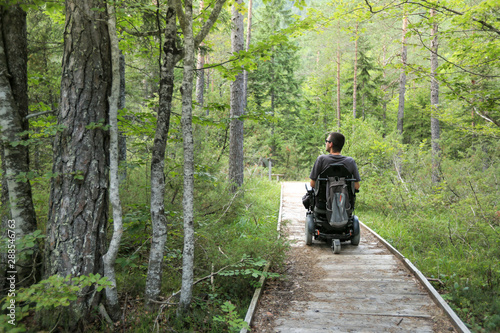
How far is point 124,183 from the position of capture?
6.33 metres

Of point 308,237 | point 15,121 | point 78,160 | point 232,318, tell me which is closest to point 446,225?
point 308,237

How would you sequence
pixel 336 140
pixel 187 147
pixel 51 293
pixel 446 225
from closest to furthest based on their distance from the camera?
pixel 51 293 < pixel 187 147 < pixel 336 140 < pixel 446 225

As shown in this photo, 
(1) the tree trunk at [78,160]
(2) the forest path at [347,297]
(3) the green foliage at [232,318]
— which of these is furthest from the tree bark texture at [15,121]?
(2) the forest path at [347,297]

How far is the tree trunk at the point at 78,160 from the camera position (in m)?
3.15

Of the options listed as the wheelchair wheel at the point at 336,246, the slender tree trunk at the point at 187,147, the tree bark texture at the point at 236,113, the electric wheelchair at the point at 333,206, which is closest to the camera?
the slender tree trunk at the point at 187,147

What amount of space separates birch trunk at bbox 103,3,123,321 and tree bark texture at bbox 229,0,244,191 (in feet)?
17.0

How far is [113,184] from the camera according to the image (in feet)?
10.3

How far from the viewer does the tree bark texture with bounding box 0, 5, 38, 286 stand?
11.4 feet

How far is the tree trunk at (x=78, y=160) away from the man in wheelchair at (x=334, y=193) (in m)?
3.47

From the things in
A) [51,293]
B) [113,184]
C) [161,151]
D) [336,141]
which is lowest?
[51,293]

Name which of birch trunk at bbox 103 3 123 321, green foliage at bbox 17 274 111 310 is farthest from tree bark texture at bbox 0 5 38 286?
green foliage at bbox 17 274 111 310

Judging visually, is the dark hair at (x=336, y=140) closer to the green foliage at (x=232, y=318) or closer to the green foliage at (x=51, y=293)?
the green foliage at (x=232, y=318)

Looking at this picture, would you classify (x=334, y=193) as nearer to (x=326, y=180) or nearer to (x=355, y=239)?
(x=326, y=180)

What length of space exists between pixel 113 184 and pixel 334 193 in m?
3.47
